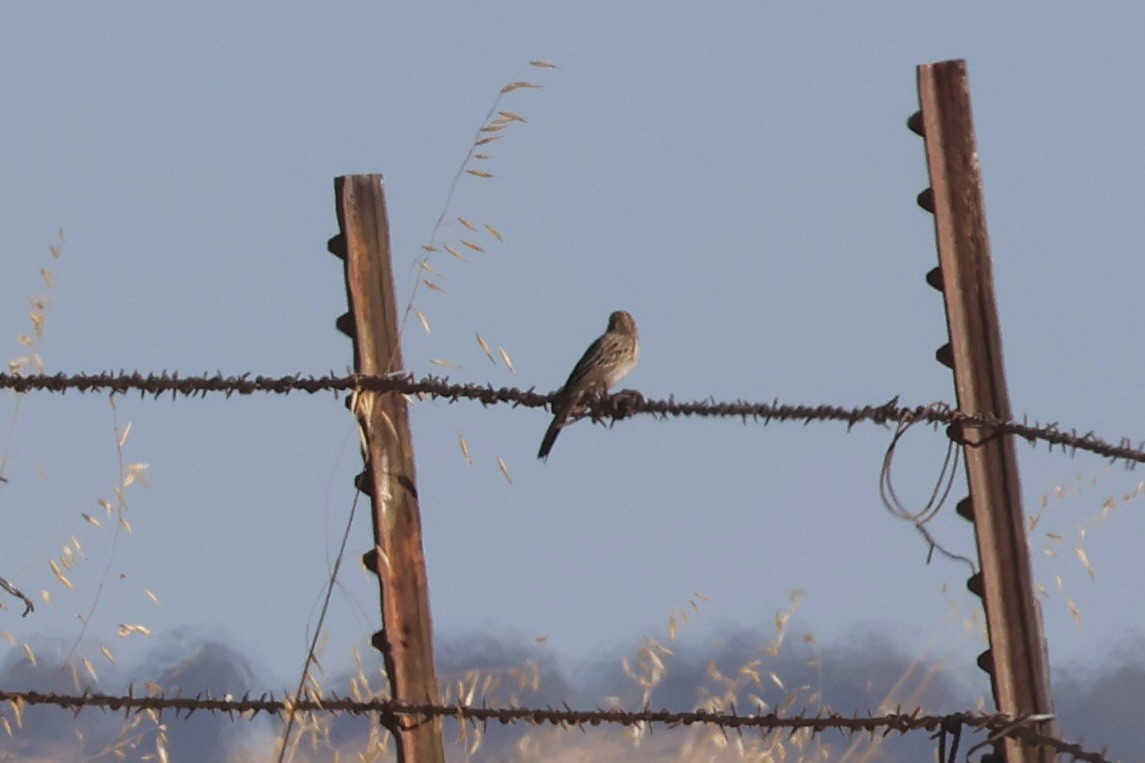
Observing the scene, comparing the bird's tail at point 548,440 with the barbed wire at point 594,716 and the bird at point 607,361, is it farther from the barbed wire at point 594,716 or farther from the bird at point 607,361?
the barbed wire at point 594,716

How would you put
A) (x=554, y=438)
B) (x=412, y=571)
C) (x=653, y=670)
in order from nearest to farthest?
(x=412, y=571) → (x=653, y=670) → (x=554, y=438)

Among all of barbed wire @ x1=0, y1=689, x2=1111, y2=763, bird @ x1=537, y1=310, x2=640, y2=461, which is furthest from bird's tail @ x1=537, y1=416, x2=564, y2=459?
barbed wire @ x1=0, y1=689, x2=1111, y2=763

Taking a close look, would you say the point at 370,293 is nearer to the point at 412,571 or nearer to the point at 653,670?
the point at 412,571

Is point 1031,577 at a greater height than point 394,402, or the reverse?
point 394,402

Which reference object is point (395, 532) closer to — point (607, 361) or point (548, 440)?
point (548, 440)

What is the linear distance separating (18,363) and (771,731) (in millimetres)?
2175

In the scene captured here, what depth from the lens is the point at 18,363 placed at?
5586mm

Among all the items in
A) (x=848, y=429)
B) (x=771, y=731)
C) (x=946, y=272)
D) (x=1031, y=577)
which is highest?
(x=946, y=272)

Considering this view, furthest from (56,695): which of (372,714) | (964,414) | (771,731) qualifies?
(964,414)

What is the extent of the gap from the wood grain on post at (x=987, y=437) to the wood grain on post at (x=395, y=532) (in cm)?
130

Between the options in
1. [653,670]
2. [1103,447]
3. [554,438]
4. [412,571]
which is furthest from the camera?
[554,438]

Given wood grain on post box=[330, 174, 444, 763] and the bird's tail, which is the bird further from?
wood grain on post box=[330, 174, 444, 763]

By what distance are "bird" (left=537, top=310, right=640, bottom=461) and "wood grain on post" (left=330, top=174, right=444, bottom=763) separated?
1.26 metres

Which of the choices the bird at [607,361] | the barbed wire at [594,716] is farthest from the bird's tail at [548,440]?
the barbed wire at [594,716]
